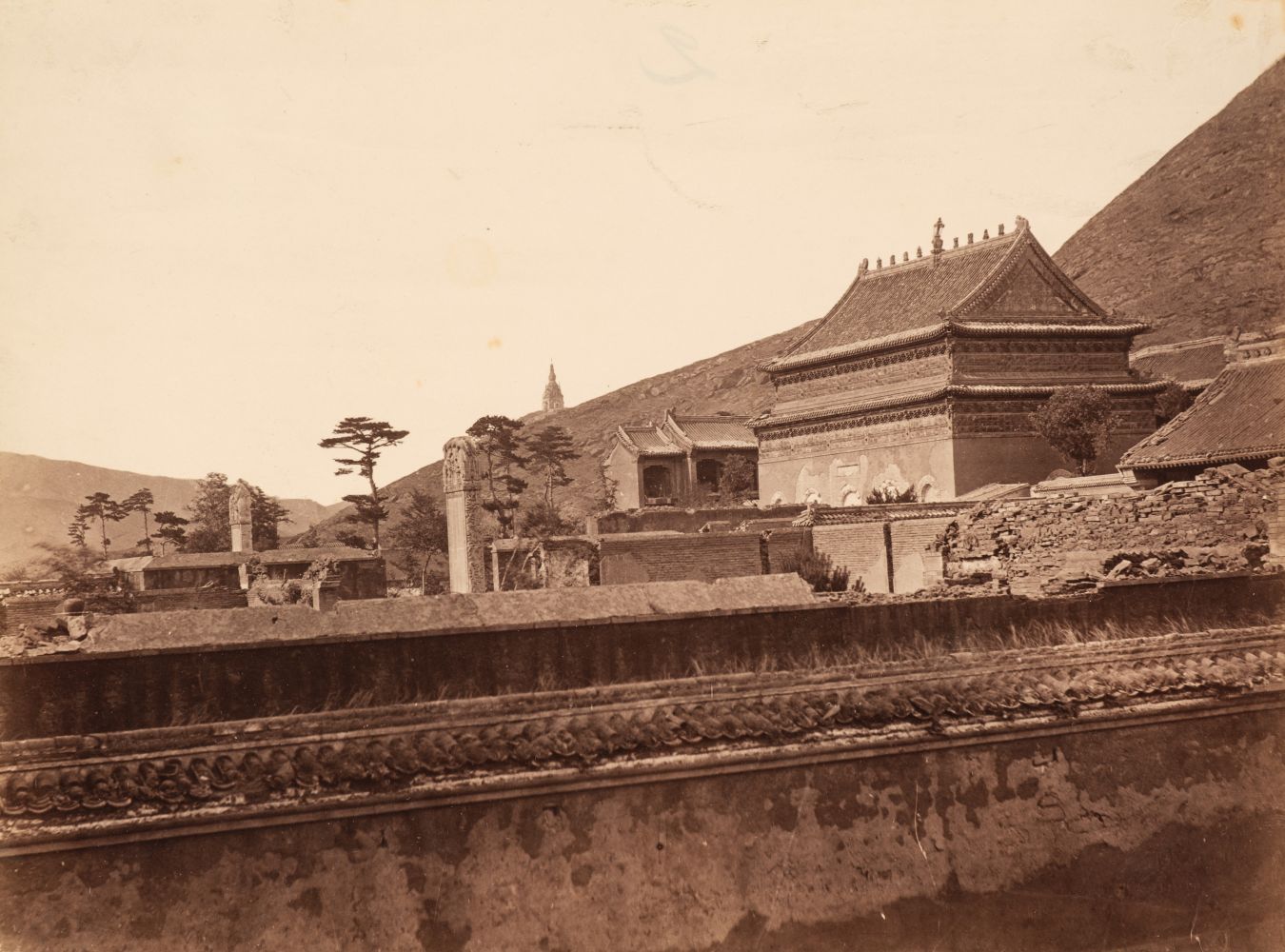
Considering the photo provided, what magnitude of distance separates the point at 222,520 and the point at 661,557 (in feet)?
86.9

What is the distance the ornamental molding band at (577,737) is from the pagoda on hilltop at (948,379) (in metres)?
24.1

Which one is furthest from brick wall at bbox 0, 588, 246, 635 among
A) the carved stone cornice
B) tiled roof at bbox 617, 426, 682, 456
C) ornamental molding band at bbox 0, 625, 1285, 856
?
tiled roof at bbox 617, 426, 682, 456

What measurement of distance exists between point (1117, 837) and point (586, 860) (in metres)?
2.86

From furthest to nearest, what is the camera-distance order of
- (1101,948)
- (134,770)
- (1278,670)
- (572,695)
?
(1278,670), (1101,948), (572,695), (134,770)

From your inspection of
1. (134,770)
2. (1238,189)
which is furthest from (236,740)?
(1238,189)

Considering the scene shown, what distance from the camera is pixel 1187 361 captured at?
45156 millimetres

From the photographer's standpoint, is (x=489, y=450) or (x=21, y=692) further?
(x=489, y=450)

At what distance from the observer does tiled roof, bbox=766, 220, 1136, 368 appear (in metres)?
32.0

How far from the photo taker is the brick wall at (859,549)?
23.8 m

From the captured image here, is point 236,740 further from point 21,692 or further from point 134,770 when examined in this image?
point 21,692

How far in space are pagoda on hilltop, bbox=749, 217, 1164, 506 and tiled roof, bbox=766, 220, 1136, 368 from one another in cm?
5

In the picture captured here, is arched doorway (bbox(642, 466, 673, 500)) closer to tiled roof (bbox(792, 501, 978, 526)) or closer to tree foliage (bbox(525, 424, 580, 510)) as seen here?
tree foliage (bbox(525, 424, 580, 510))

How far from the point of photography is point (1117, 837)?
19.4 feet

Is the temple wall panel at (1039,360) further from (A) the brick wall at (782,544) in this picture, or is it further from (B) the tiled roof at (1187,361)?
(B) the tiled roof at (1187,361)
